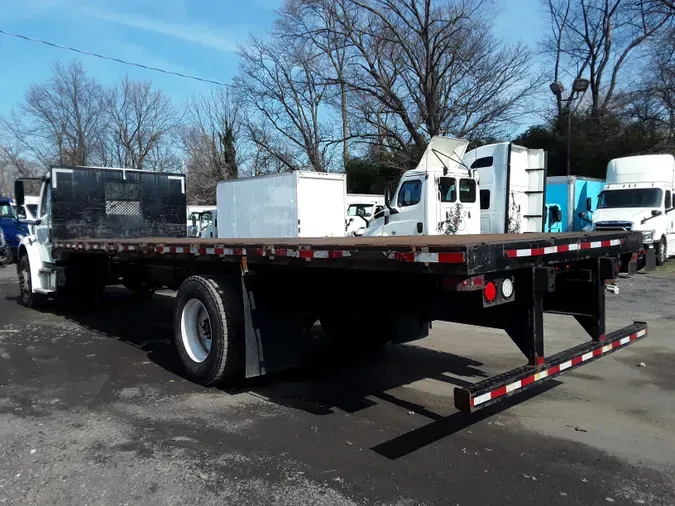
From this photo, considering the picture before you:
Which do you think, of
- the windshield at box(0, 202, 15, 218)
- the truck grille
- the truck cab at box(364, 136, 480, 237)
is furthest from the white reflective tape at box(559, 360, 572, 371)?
the windshield at box(0, 202, 15, 218)

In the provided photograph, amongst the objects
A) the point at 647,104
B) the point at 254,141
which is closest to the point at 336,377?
the point at 647,104

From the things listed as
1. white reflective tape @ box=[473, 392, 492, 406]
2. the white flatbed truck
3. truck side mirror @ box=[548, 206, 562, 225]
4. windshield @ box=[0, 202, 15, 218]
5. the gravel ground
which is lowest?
the gravel ground

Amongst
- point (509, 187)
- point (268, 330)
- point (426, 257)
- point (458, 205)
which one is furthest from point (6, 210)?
point (426, 257)

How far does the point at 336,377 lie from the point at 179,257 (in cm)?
220

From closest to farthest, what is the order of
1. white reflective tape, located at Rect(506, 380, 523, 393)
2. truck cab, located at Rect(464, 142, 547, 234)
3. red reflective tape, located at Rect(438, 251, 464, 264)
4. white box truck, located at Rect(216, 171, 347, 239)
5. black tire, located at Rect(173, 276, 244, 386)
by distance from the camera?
red reflective tape, located at Rect(438, 251, 464, 264)
white reflective tape, located at Rect(506, 380, 523, 393)
black tire, located at Rect(173, 276, 244, 386)
truck cab, located at Rect(464, 142, 547, 234)
white box truck, located at Rect(216, 171, 347, 239)

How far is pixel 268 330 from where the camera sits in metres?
5.47

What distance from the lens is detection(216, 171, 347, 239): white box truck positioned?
667 inches

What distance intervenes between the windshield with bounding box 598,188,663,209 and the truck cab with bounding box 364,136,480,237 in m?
7.00

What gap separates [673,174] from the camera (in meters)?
18.9

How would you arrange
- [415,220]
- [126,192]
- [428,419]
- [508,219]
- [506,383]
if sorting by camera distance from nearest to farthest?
[506,383] → [428,419] → [126,192] → [415,220] → [508,219]

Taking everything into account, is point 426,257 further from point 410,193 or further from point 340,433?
point 410,193

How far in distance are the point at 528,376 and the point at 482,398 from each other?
57 cm

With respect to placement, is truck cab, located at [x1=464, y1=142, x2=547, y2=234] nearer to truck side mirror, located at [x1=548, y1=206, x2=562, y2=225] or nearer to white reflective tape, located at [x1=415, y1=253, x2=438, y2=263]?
truck side mirror, located at [x1=548, y1=206, x2=562, y2=225]

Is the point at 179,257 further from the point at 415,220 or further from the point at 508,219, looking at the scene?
the point at 508,219
